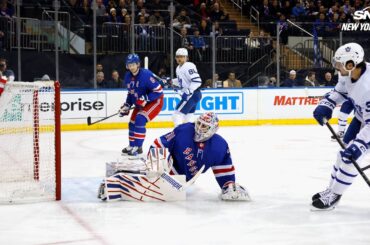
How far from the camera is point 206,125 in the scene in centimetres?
496

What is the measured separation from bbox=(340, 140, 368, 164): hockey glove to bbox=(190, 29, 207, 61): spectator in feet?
26.7

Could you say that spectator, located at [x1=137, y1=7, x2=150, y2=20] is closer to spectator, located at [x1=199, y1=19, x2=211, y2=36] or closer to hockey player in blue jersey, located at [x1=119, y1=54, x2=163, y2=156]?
spectator, located at [x1=199, y1=19, x2=211, y2=36]

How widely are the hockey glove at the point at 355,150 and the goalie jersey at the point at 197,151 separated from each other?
3.25ft

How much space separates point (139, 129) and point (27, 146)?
1863 millimetres

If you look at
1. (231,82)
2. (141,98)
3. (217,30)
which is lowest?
(141,98)

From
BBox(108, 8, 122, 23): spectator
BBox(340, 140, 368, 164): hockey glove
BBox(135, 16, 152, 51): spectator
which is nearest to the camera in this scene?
BBox(340, 140, 368, 164): hockey glove

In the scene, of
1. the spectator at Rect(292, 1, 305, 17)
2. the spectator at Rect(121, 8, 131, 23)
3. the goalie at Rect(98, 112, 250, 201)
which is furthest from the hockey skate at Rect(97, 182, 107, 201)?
the spectator at Rect(292, 1, 305, 17)

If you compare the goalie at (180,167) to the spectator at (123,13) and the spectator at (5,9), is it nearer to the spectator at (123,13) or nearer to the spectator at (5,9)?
the spectator at (5,9)

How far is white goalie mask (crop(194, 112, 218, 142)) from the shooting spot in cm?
496

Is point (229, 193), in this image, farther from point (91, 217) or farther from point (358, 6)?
point (358, 6)

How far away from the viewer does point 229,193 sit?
200 inches

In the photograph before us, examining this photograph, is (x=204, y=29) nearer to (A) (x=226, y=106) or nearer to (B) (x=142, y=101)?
(A) (x=226, y=106)

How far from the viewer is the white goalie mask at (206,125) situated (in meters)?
4.96

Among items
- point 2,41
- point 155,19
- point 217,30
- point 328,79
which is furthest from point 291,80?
point 2,41
